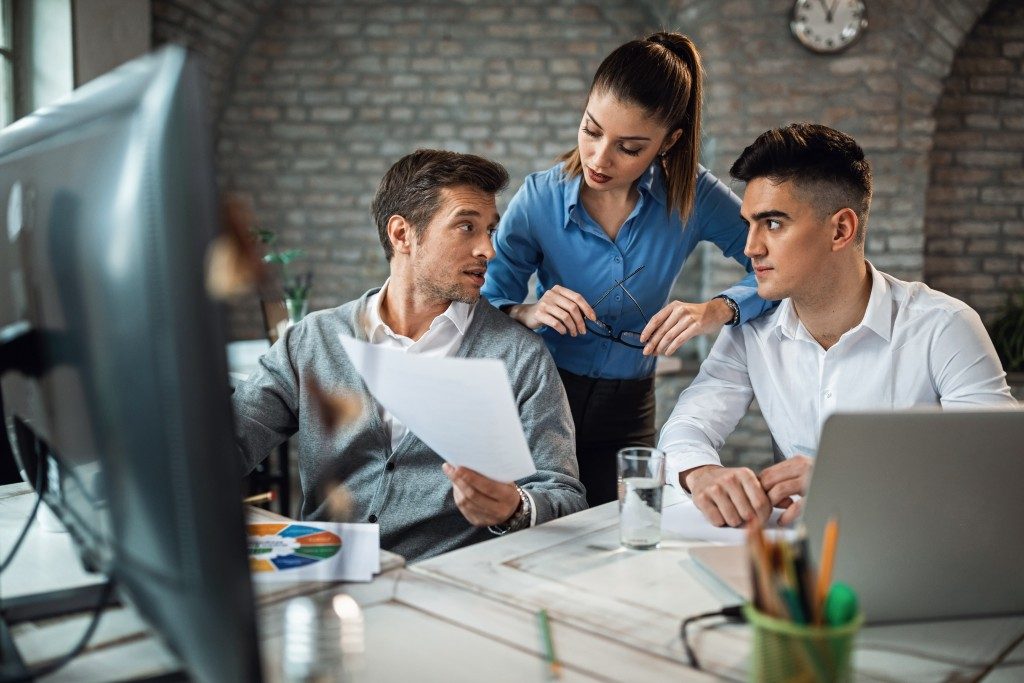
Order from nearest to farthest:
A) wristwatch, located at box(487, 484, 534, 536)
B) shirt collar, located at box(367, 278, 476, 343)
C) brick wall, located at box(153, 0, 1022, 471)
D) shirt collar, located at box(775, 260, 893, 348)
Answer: wristwatch, located at box(487, 484, 534, 536) < shirt collar, located at box(775, 260, 893, 348) < shirt collar, located at box(367, 278, 476, 343) < brick wall, located at box(153, 0, 1022, 471)

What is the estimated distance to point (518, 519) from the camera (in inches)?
53.3

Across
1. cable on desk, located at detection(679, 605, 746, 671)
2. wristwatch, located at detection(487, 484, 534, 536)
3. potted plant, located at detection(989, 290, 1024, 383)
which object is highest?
cable on desk, located at detection(679, 605, 746, 671)

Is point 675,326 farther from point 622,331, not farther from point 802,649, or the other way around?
point 802,649

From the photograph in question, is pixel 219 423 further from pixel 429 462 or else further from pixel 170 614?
pixel 429 462

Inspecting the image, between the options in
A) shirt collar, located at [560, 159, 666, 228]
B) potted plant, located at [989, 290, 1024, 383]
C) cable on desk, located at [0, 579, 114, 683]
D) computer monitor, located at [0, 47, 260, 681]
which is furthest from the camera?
potted plant, located at [989, 290, 1024, 383]

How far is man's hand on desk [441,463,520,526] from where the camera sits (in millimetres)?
1267

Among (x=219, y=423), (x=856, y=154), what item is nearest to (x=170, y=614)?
(x=219, y=423)

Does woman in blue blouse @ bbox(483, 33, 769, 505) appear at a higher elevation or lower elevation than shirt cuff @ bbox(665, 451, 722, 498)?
higher

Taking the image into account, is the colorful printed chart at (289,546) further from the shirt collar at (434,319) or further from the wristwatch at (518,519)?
the shirt collar at (434,319)

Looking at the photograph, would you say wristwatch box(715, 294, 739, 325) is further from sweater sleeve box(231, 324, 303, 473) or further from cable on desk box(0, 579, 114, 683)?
cable on desk box(0, 579, 114, 683)

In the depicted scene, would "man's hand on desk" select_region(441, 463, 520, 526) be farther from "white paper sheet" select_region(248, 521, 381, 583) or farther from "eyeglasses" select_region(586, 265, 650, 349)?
"eyeglasses" select_region(586, 265, 650, 349)

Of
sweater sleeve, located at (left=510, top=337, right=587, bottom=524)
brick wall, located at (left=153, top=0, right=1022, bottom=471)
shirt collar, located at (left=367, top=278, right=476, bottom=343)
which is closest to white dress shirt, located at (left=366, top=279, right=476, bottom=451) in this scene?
shirt collar, located at (left=367, top=278, right=476, bottom=343)

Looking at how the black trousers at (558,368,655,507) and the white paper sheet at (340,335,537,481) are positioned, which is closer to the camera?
the white paper sheet at (340,335,537,481)

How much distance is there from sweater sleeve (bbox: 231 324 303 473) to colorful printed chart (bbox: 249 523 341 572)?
383 millimetres
